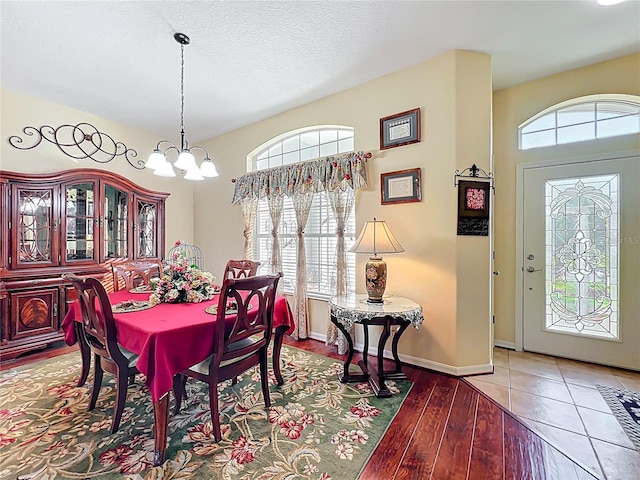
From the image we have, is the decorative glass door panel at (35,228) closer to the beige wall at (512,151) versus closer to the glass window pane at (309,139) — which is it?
the glass window pane at (309,139)

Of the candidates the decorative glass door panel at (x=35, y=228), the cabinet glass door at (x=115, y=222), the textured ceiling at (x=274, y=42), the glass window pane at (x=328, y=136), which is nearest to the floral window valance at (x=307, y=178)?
the glass window pane at (x=328, y=136)

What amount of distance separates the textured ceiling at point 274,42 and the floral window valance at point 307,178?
82cm

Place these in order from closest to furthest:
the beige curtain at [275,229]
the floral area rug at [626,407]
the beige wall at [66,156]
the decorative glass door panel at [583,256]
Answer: the floral area rug at [626,407] → the decorative glass door panel at [583,256] → the beige wall at [66,156] → the beige curtain at [275,229]

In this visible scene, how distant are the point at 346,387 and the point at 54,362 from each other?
295cm

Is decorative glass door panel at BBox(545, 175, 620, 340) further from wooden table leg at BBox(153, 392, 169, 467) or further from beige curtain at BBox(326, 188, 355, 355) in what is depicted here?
wooden table leg at BBox(153, 392, 169, 467)

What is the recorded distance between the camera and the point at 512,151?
3314mm

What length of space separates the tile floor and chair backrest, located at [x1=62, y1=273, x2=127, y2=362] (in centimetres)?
275

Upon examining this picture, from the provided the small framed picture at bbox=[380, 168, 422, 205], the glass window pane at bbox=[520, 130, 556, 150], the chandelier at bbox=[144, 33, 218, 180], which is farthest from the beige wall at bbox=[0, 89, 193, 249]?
the glass window pane at bbox=[520, 130, 556, 150]

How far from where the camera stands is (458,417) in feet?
6.82

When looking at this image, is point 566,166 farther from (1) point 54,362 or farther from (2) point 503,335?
(1) point 54,362

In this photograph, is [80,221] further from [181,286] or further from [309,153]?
[309,153]

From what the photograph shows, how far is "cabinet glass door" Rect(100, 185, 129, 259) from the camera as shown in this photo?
3771mm

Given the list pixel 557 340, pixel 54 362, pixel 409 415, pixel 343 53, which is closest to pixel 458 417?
pixel 409 415

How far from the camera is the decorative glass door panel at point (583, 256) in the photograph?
283 cm
